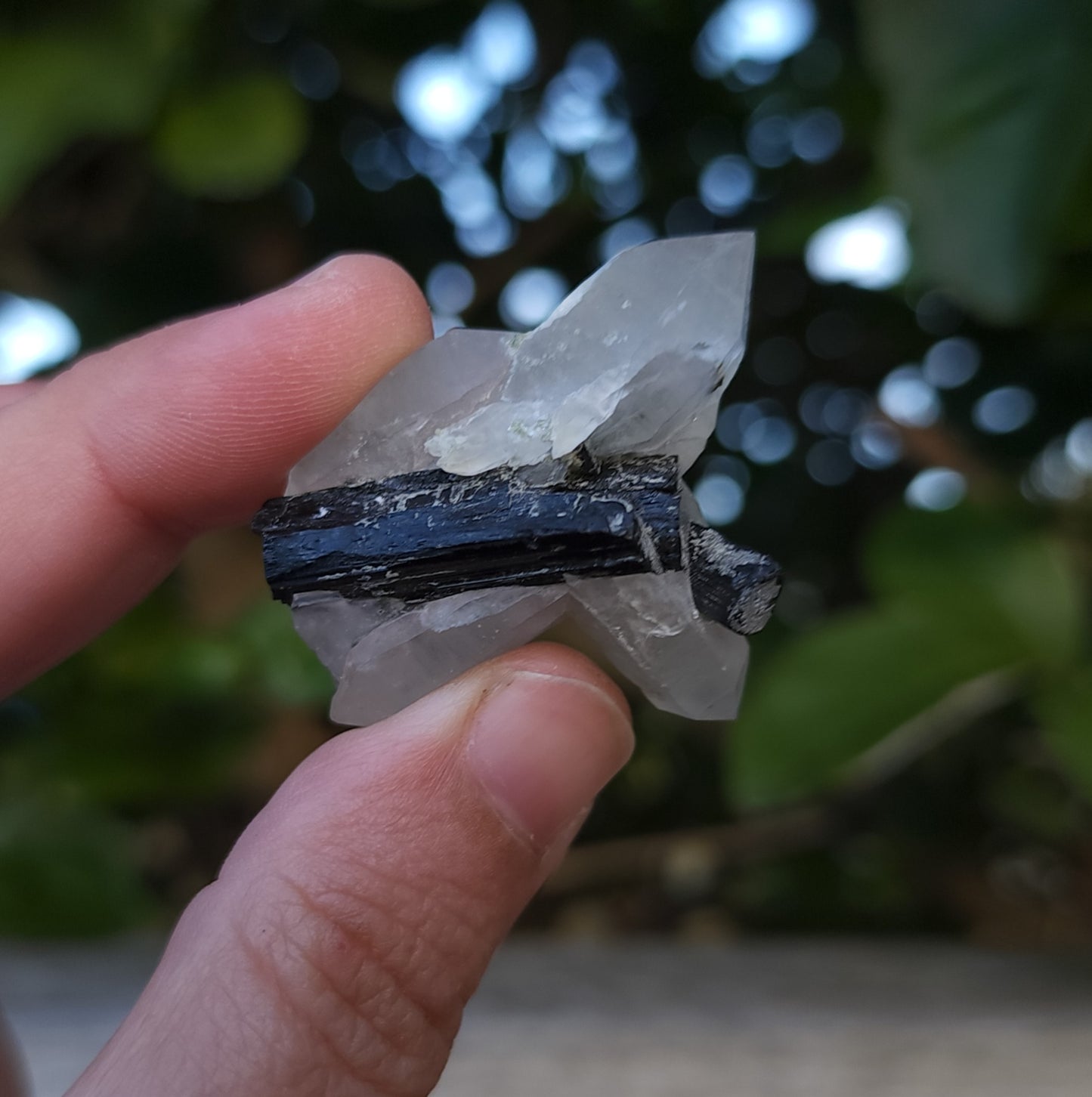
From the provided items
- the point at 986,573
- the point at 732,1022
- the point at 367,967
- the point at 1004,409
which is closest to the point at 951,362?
the point at 1004,409

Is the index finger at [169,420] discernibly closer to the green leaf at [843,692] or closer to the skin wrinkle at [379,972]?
the skin wrinkle at [379,972]

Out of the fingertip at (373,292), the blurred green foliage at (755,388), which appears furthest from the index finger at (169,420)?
the blurred green foliage at (755,388)

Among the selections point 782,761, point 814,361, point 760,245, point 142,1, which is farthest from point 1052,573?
point 142,1

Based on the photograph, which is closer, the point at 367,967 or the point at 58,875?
the point at 367,967

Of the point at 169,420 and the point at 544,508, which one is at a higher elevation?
the point at 169,420

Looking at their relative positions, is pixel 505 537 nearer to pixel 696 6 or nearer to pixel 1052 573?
pixel 1052 573

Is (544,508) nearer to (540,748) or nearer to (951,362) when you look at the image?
(540,748)
